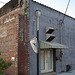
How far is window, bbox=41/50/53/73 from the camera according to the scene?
10.4 meters

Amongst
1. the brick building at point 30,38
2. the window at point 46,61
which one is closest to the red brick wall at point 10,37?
the brick building at point 30,38

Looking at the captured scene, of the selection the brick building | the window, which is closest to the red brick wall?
the brick building

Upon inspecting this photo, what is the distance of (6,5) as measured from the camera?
37.8 feet

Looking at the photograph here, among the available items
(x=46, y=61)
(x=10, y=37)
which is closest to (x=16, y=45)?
(x=10, y=37)

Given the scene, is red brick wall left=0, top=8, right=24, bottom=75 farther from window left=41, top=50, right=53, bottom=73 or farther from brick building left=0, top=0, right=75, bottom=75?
window left=41, top=50, right=53, bottom=73

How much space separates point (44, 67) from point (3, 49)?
354 centimetres

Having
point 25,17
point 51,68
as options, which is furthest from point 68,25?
point 25,17

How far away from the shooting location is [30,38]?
9188 millimetres

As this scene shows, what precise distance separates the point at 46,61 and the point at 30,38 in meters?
2.65

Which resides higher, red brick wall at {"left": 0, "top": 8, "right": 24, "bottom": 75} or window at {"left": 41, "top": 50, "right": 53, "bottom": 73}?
red brick wall at {"left": 0, "top": 8, "right": 24, "bottom": 75}

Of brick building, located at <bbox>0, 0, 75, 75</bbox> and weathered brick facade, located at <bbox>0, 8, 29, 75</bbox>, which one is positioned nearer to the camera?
weathered brick facade, located at <bbox>0, 8, 29, 75</bbox>

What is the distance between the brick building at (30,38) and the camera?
8875 mm

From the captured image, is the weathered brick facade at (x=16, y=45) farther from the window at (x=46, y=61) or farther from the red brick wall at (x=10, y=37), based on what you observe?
the window at (x=46, y=61)

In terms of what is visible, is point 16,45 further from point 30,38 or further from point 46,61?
point 46,61
